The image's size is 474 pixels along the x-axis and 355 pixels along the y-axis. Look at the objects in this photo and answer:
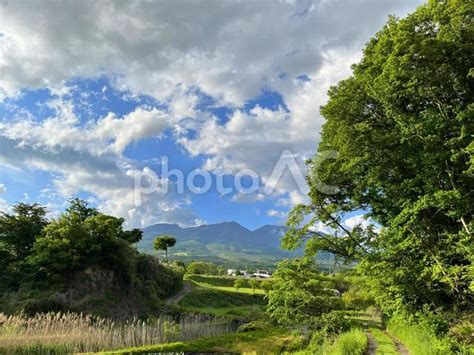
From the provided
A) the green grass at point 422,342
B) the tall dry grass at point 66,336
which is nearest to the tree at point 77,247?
the tall dry grass at point 66,336

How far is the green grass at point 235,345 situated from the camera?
16.2 m

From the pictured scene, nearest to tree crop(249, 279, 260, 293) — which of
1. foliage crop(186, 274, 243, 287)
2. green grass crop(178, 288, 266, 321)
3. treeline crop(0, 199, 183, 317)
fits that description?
green grass crop(178, 288, 266, 321)

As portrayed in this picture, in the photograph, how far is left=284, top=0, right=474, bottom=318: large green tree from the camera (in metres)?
11.6

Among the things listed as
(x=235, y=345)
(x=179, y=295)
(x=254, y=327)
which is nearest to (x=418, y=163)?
(x=235, y=345)

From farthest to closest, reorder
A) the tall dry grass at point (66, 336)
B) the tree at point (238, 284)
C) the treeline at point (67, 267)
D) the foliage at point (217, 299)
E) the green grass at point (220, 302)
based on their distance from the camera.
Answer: the tree at point (238, 284) < the foliage at point (217, 299) < the green grass at point (220, 302) < the treeline at point (67, 267) < the tall dry grass at point (66, 336)

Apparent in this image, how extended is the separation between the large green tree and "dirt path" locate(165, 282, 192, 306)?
24.6 m

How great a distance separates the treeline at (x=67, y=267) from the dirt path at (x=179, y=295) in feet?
11.4

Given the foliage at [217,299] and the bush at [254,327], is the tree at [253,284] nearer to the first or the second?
the foliage at [217,299]

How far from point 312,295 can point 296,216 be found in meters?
3.42

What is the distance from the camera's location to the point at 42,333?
14.3 m

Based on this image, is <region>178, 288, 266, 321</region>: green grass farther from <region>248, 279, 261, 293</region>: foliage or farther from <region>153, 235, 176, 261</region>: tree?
<region>153, 235, 176, 261</region>: tree

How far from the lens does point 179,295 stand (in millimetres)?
38375

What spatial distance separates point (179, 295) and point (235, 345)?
68.9ft

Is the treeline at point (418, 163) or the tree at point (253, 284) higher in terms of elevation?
the treeline at point (418, 163)
